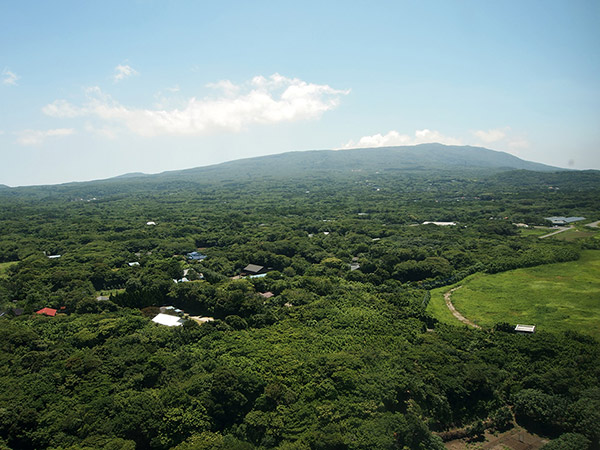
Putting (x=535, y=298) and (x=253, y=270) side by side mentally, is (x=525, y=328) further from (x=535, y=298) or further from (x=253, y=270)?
(x=253, y=270)

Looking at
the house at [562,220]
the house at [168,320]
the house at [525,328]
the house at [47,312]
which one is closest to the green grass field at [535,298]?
the house at [525,328]

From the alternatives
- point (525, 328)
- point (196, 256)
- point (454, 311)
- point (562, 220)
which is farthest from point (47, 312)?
point (562, 220)

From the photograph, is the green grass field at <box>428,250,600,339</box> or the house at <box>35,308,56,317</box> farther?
the house at <box>35,308,56,317</box>

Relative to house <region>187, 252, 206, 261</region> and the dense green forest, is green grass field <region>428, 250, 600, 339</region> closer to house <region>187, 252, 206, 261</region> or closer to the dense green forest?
the dense green forest

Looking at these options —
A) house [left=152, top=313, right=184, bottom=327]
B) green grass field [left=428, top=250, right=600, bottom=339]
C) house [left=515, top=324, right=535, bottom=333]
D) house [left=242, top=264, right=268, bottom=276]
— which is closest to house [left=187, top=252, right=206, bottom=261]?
house [left=242, top=264, right=268, bottom=276]

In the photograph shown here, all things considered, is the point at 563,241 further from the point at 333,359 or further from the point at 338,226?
the point at 333,359

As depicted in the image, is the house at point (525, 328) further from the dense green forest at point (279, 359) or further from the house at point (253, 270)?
the house at point (253, 270)
